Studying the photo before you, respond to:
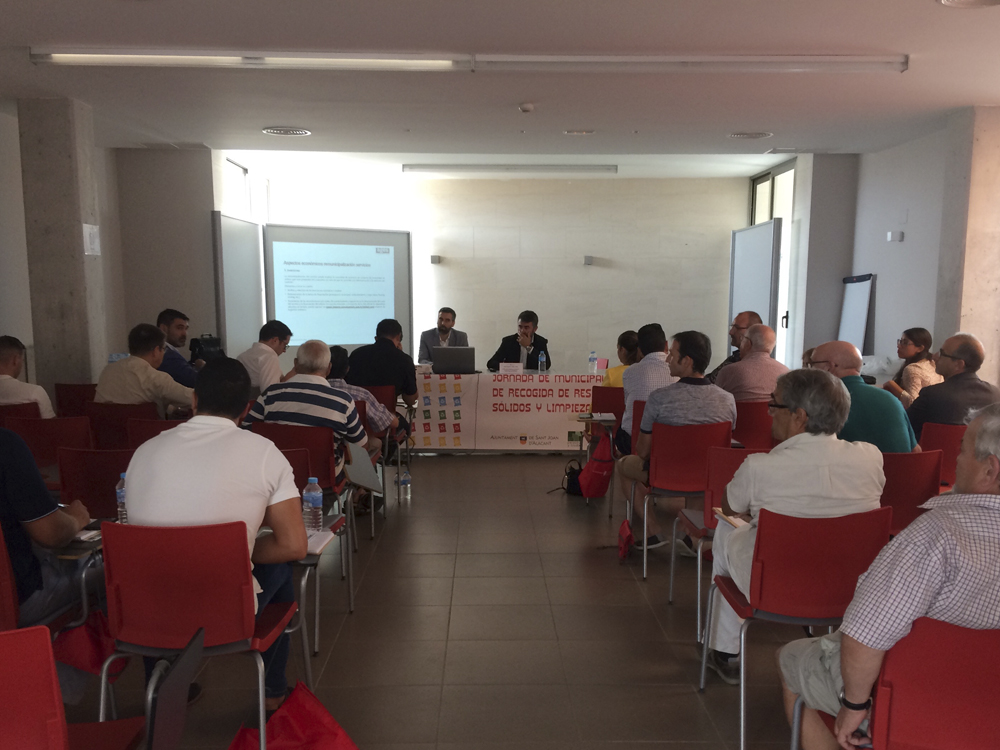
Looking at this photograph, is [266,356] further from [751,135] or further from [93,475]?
[751,135]

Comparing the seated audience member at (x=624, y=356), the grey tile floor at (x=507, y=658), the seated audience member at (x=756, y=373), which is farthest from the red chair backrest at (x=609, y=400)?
the grey tile floor at (x=507, y=658)

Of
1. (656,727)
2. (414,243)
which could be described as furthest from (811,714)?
(414,243)

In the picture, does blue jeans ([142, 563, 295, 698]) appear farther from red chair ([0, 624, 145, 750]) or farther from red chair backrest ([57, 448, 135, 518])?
red chair ([0, 624, 145, 750])

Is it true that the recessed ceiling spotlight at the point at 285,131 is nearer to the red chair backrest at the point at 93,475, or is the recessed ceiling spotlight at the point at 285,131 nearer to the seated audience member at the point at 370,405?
the seated audience member at the point at 370,405

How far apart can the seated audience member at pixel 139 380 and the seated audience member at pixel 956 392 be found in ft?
13.7

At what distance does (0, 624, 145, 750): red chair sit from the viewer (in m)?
1.26

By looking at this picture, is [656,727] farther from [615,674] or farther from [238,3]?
[238,3]

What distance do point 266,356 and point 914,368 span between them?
14.9ft

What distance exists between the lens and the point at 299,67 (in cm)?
459

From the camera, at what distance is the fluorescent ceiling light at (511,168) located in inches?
365

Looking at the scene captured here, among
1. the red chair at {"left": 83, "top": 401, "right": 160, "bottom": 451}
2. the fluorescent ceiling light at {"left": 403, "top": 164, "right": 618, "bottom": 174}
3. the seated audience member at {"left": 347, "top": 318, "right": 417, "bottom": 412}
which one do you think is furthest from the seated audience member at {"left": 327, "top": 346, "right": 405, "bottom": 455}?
the fluorescent ceiling light at {"left": 403, "top": 164, "right": 618, "bottom": 174}

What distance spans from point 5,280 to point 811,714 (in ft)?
22.3

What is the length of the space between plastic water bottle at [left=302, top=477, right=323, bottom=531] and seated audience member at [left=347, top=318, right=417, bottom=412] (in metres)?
2.61

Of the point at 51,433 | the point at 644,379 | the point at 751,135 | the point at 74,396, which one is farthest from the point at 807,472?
the point at 751,135
